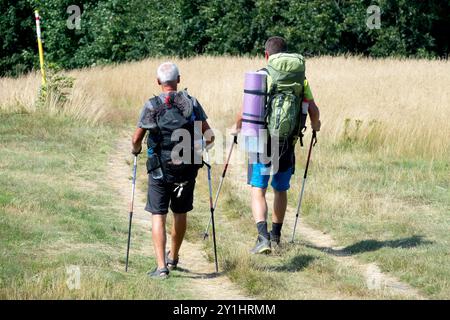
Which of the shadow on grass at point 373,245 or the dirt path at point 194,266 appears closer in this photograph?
the dirt path at point 194,266

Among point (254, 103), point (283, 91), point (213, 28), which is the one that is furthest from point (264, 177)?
point (213, 28)

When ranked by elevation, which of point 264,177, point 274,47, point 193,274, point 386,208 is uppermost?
point 274,47

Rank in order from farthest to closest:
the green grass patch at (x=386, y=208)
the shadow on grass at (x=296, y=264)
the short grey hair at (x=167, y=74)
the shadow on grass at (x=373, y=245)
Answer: the shadow on grass at (x=373, y=245) → the green grass patch at (x=386, y=208) → the shadow on grass at (x=296, y=264) → the short grey hair at (x=167, y=74)

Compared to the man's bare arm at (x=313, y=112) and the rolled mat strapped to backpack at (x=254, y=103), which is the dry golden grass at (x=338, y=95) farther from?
the rolled mat strapped to backpack at (x=254, y=103)

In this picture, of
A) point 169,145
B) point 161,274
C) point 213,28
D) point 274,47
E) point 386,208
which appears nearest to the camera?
point 169,145

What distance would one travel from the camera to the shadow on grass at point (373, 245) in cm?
951

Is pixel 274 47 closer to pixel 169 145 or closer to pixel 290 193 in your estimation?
pixel 169 145

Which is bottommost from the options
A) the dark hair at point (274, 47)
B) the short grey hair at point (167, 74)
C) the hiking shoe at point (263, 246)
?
the hiking shoe at point (263, 246)

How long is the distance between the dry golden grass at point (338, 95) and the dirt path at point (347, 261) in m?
3.45

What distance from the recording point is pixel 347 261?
Answer: 9172mm

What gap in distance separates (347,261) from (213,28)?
27173mm

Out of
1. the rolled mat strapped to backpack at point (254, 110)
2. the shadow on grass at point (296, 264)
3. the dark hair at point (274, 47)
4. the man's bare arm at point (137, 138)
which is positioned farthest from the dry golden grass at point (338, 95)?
the man's bare arm at point (137, 138)

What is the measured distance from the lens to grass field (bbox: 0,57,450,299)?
26.5 ft

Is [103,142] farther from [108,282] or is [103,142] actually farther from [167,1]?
[167,1]
